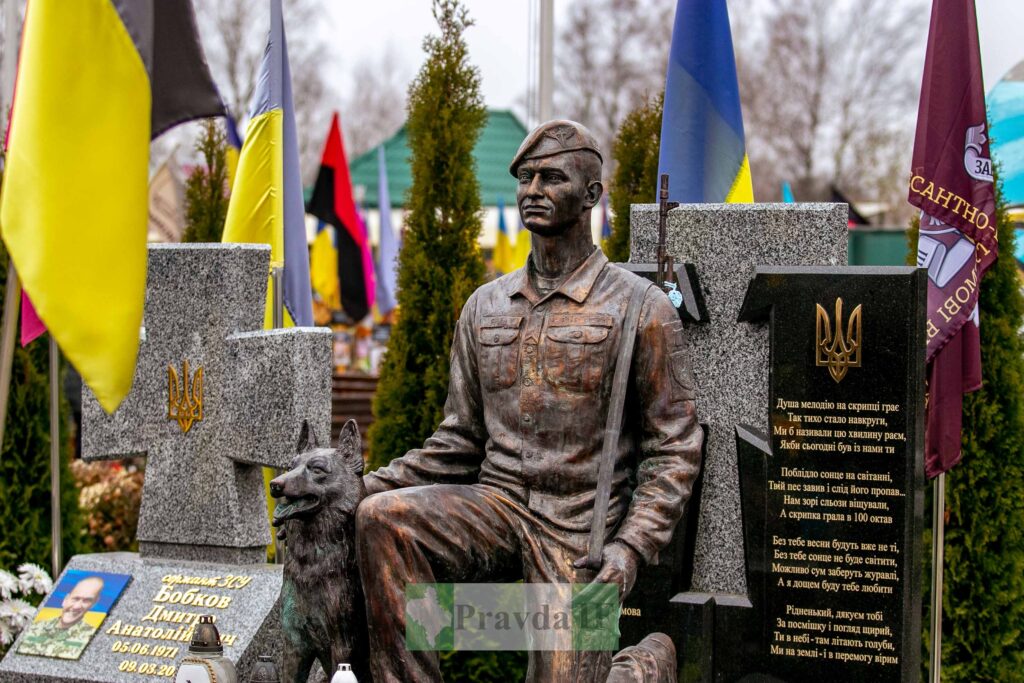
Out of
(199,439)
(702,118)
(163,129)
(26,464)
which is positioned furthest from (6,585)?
(702,118)

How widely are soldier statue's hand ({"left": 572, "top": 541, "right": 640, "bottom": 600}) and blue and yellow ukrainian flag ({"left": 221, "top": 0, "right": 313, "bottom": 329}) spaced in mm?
4746

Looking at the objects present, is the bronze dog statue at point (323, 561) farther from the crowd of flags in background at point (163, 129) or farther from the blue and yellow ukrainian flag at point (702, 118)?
the blue and yellow ukrainian flag at point (702, 118)

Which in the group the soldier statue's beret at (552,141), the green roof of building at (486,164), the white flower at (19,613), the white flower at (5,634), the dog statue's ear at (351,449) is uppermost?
the green roof of building at (486,164)

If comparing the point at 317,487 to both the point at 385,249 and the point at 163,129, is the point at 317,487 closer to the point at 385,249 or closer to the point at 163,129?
the point at 163,129

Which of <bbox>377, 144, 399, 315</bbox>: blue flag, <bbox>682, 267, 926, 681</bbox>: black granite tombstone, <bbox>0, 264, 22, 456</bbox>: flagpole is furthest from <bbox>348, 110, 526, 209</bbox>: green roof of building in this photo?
<bbox>0, 264, 22, 456</bbox>: flagpole

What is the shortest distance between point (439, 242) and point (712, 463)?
2.74m

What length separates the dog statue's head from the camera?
4.84 meters

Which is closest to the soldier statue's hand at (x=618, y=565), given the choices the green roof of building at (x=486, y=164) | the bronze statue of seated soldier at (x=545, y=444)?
the bronze statue of seated soldier at (x=545, y=444)

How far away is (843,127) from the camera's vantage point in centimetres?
4547

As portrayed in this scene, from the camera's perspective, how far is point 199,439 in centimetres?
779

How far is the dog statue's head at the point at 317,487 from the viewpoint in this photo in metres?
4.84

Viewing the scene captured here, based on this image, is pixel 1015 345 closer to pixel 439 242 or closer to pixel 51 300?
pixel 439 242

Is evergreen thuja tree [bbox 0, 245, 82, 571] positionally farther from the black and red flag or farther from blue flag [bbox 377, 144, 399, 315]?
blue flag [bbox 377, 144, 399, 315]

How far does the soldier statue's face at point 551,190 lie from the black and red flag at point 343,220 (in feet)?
33.1
